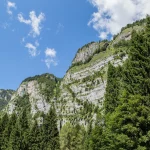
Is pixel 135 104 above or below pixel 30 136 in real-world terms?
below

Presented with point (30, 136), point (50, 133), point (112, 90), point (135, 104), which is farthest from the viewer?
point (50, 133)

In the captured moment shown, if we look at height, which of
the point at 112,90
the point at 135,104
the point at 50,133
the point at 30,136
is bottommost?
the point at 135,104

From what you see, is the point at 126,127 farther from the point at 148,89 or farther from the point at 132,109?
the point at 148,89

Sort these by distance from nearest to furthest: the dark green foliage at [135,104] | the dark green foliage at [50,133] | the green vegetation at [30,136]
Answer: the dark green foliage at [135,104] → the green vegetation at [30,136] → the dark green foliage at [50,133]

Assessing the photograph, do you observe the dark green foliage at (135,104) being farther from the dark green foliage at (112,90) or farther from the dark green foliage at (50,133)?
the dark green foliage at (50,133)

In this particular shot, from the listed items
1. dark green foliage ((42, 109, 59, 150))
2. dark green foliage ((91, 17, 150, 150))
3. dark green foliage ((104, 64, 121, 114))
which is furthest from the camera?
dark green foliage ((42, 109, 59, 150))

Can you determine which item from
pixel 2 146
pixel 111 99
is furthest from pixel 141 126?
pixel 2 146

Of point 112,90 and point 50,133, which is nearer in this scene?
point 112,90

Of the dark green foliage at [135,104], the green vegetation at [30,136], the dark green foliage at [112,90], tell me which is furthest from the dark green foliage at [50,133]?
the dark green foliage at [135,104]

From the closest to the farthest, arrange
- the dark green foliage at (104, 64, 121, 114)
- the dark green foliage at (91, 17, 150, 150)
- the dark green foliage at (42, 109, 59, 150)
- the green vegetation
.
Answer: the dark green foliage at (91, 17, 150, 150) < the dark green foliage at (104, 64, 121, 114) < the green vegetation < the dark green foliage at (42, 109, 59, 150)

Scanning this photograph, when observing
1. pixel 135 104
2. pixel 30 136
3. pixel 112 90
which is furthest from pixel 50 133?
pixel 135 104

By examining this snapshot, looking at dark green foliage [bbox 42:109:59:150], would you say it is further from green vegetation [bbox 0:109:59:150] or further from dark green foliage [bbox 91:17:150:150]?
dark green foliage [bbox 91:17:150:150]

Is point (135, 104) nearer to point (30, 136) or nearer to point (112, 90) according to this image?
point (112, 90)

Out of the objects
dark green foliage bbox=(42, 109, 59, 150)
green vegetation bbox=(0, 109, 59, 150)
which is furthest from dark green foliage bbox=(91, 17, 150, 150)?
green vegetation bbox=(0, 109, 59, 150)
